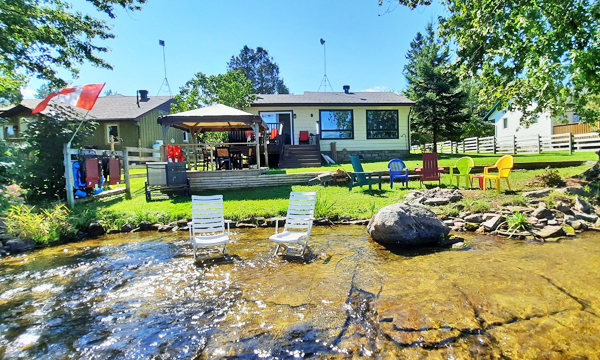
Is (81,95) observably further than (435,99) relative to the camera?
No

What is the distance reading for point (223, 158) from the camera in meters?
12.4

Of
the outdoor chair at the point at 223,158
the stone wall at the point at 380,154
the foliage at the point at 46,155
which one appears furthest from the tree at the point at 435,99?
the foliage at the point at 46,155

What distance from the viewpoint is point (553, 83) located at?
25.7ft

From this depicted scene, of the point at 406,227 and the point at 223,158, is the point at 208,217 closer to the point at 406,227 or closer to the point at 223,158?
the point at 406,227

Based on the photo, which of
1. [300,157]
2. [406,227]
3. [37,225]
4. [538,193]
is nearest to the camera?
[406,227]

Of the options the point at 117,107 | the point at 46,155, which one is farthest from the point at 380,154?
the point at 117,107

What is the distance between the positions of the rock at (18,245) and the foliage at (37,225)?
5.1 inches

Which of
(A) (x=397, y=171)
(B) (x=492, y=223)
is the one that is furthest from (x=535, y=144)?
(B) (x=492, y=223)

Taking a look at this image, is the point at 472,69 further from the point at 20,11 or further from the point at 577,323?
the point at 20,11

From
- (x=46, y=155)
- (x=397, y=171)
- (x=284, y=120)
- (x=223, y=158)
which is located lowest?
(x=397, y=171)

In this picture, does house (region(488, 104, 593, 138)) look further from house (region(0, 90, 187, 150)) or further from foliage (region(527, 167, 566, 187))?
house (region(0, 90, 187, 150))

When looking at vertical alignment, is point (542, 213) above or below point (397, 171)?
below

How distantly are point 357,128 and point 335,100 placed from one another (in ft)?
7.42

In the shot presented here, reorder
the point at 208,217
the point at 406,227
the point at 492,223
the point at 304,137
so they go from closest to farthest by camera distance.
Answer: the point at 406,227
the point at 208,217
the point at 492,223
the point at 304,137
